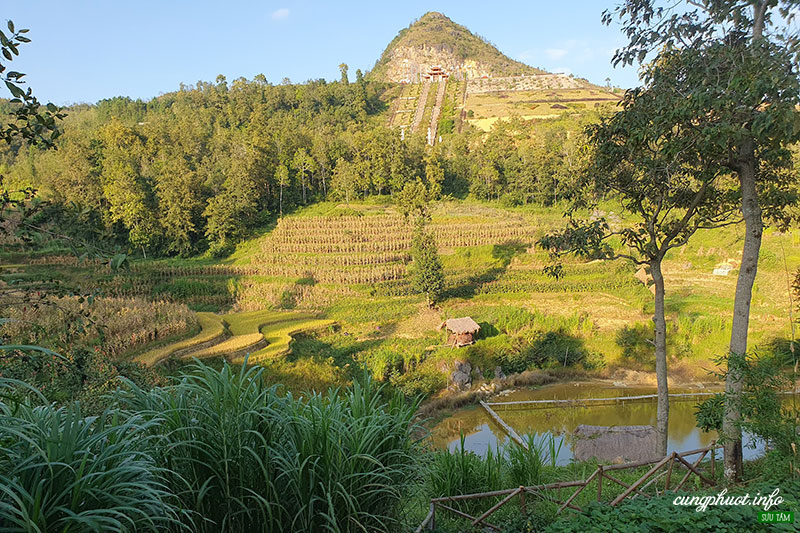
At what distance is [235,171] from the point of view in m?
27.9

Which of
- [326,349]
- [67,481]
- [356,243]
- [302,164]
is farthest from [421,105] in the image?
[67,481]

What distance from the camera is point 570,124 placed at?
43906mm

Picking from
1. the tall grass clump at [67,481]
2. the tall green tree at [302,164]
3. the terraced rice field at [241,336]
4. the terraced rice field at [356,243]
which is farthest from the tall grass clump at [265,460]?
the tall green tree at [302,164]

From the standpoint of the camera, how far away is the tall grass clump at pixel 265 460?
2.29 metres

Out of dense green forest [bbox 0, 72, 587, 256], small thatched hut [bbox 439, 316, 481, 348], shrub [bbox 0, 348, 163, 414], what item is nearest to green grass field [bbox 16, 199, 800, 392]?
small thatched hut [bbox 439, 316, 481, 348]

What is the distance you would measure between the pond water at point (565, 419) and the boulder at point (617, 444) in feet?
1.97

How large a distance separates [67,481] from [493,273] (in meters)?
20.2

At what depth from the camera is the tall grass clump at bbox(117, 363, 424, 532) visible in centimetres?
229

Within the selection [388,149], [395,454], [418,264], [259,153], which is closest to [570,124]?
[388,149]

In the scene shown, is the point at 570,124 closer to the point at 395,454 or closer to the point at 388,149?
the point at 388,149

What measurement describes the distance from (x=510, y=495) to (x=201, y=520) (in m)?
2.29

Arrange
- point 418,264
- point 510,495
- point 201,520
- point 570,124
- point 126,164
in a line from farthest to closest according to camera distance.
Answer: point 570,124, point 126,164, point 418,264, point 510,495, point 201,520

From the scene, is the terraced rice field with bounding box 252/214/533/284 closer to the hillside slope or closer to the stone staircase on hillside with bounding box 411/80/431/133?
the stone staircase on hillside with bounding box 411/80/431/133

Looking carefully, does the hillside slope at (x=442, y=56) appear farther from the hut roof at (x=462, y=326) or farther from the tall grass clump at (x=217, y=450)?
the tall grass clump at (x=217, y=450)
